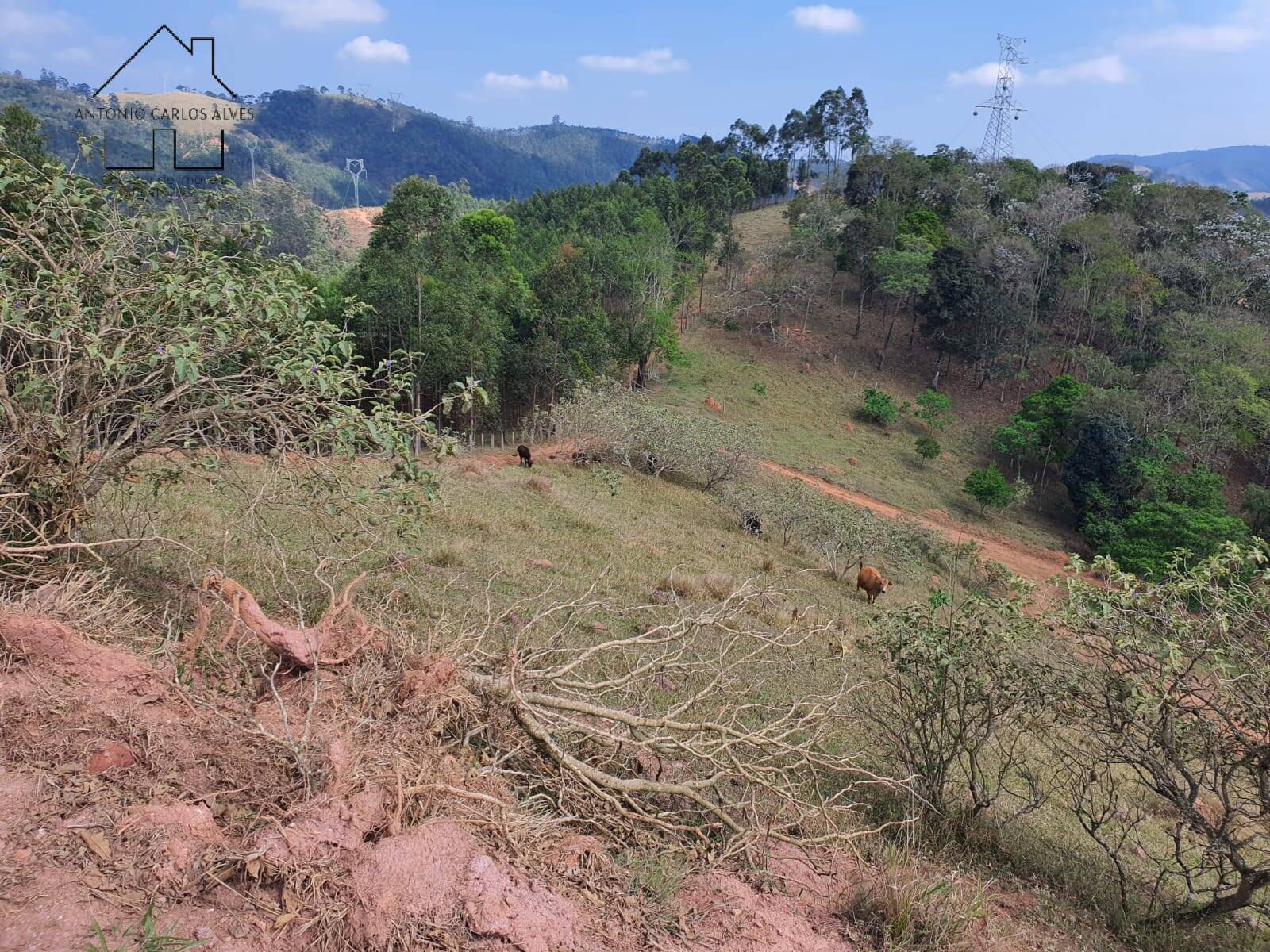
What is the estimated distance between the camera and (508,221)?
38906mm

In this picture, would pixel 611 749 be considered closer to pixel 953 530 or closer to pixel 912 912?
pixel 912 912

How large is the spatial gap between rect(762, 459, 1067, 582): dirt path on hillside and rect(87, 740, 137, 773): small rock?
24.5 metres

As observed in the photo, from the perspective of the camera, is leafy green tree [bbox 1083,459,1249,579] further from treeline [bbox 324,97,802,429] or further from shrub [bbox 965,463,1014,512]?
treeline [bbox 324,97,802,429]

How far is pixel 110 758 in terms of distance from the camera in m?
3.49

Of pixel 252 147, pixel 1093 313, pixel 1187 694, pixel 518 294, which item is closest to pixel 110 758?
Result: pixel 1187 694

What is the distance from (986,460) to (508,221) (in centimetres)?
2528

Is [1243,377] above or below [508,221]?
below

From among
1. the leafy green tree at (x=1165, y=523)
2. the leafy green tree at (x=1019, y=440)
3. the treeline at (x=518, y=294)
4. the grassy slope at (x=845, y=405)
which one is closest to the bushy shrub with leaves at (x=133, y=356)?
the treeline at (x=518, y=294)

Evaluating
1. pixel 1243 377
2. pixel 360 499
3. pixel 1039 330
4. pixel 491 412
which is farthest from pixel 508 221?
pixel 360 499

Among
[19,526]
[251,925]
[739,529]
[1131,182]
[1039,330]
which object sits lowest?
[739,529]

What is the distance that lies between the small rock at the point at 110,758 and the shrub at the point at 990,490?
30.2m

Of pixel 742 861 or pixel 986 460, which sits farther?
pixel 986 460

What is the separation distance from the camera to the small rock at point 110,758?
136 inches

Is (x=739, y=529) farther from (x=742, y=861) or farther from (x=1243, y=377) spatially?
(x=1243, y=377)
